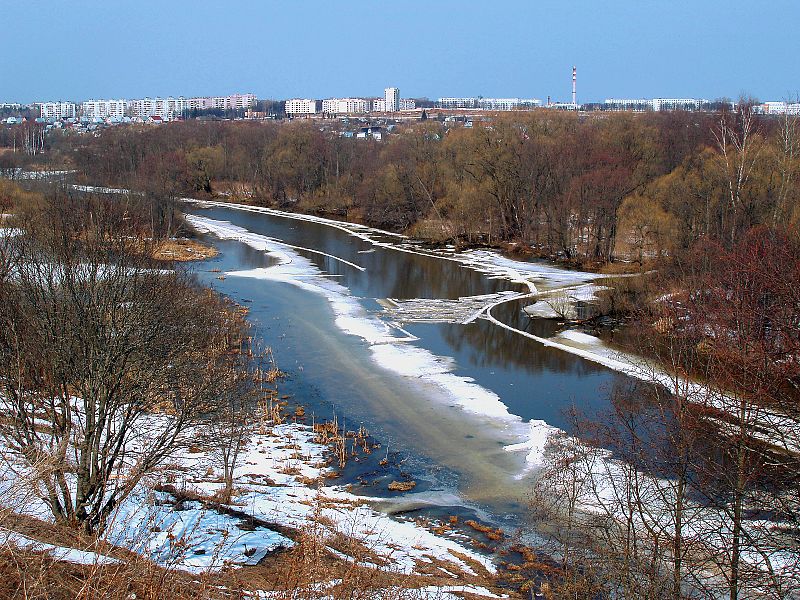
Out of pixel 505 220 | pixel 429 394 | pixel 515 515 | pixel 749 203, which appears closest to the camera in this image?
pixel 515 515

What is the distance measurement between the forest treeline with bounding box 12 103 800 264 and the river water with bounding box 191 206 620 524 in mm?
3604

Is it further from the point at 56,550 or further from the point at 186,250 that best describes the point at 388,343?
the point at 186,250

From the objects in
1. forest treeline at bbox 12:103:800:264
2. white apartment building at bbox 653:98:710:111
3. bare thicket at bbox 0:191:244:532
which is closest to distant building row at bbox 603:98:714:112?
white apartment building at bbox 653:98:710:111

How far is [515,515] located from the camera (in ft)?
40.6

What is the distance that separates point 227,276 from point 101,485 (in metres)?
24.0

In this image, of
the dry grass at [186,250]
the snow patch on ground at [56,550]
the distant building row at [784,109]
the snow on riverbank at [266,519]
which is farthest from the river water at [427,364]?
the distant building row at [784,109]

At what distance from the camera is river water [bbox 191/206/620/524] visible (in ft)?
47.2

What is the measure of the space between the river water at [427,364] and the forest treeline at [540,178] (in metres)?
3.60

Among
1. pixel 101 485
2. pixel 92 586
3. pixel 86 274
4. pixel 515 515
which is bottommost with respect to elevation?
pixel 515 515

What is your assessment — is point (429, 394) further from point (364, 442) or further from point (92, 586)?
point (92, 586)

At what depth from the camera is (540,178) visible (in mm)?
41500

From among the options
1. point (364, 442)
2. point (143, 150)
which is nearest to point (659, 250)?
point (364, 442)

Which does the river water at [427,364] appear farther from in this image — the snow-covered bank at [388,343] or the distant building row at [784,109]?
the distant building row at [784,109]

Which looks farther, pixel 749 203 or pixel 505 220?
pixel 505 220
